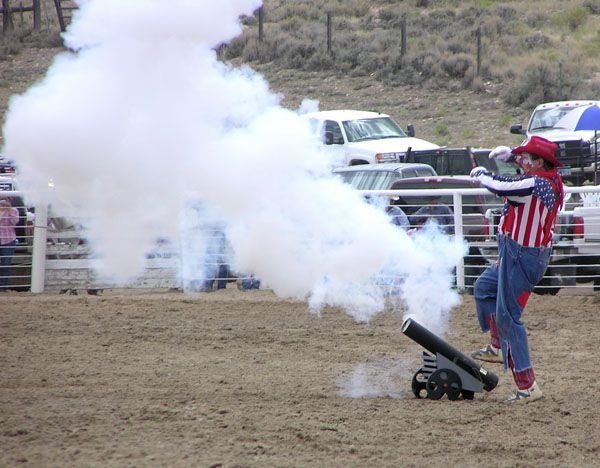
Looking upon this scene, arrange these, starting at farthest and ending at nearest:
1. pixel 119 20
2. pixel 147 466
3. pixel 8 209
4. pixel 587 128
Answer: pixel 587 128 < pixel 8 209 < pixel 119 20 < pixel 147 466

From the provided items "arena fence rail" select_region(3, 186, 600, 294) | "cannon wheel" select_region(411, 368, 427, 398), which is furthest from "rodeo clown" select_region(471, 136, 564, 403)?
"arena fence rail" select_region(3, 186, 600, 294)

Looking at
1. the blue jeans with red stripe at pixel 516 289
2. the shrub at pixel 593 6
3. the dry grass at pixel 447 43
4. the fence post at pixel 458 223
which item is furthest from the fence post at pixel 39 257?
the shrub at pixel 593 6

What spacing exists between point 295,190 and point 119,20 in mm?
2081

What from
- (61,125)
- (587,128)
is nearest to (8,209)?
(61,125)

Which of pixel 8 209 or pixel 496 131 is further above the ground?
pixel 496 131

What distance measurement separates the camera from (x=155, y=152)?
8367 millimetres

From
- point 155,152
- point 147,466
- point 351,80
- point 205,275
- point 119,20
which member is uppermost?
point 351,80

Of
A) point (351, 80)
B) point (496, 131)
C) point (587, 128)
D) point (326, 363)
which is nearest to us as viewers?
point (326, 363)

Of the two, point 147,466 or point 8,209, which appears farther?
point 8,209

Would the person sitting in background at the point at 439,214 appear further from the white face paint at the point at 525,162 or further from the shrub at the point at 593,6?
the shrub at the point at 593,6

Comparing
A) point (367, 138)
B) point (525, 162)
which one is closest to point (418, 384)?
point (525, 162)

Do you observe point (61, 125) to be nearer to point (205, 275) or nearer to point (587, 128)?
point (205, 275)

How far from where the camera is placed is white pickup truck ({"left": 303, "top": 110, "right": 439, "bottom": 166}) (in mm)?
21766

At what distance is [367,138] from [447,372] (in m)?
15.4
